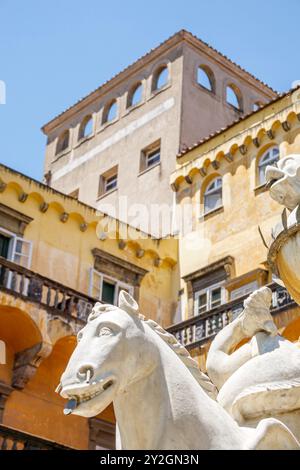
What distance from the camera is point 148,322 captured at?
12.8 ft

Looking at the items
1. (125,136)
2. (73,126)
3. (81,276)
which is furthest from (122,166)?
(81,276)

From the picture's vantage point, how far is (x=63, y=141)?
3512cm

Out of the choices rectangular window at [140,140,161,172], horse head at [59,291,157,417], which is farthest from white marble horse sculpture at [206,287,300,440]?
rectangular window at [140,140,161,172]

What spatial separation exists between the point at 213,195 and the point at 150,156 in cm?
458

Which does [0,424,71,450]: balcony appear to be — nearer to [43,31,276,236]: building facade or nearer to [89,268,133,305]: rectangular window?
[89,268,133,305]: rectangular window

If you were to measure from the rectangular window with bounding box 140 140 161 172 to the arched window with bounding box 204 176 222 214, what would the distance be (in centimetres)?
342

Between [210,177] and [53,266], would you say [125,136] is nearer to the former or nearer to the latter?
[210,177]

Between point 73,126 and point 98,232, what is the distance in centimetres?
1043

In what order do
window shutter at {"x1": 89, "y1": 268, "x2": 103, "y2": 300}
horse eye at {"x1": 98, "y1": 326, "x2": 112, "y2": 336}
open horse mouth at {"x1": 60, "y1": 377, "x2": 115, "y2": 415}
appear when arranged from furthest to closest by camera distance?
1. window shutter at {"x1": 89, "y1": 268, "x2": 103, "y2": 300}
2. horse eye at {"x1": 98, "y1": 326, "x2": 112, "y2": 336}
3. open horse mouth at {"x1": 60, "y1": 377, "x2": 115, "y2": 415}

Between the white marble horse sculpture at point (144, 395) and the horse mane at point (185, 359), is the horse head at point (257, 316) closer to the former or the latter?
the horse mane at point (185, 359)

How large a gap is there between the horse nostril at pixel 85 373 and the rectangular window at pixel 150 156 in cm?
2617

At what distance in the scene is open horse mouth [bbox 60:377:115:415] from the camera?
3.48 metres

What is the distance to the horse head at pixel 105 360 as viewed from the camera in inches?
138

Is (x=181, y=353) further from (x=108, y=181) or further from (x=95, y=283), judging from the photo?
(x=108, y=181)
